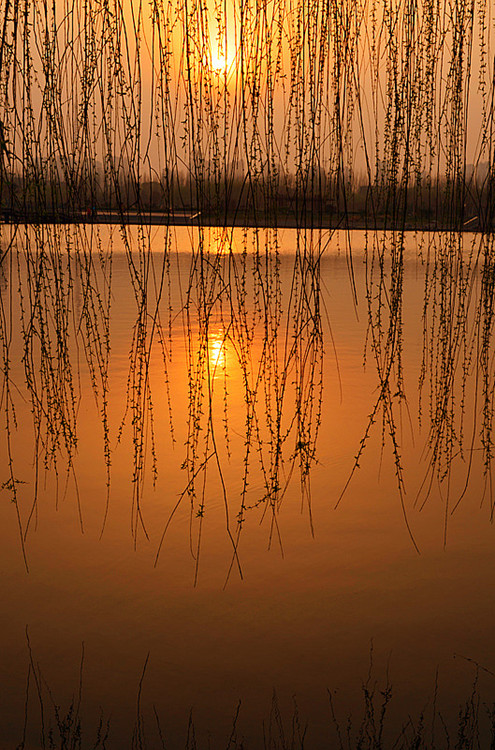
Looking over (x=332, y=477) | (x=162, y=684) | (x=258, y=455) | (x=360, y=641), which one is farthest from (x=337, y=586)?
(x=258, y=455)

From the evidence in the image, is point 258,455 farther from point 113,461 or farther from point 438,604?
point 438,604

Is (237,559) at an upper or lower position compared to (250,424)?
lower

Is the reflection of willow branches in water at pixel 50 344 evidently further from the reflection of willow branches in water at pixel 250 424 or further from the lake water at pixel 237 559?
the reflection of willow branches in water at pixel 250 424

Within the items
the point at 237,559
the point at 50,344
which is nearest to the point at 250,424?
the point at 237,559

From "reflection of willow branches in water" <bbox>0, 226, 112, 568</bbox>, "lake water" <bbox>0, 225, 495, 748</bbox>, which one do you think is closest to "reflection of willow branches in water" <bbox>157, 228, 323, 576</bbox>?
"lake water" <bbox>0, 225, 495, 748</bbox>

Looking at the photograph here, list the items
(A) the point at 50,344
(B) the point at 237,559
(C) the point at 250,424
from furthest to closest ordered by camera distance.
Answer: (C) the point at 250,424
(A) the point at 50,344
(B) the point at 237,559

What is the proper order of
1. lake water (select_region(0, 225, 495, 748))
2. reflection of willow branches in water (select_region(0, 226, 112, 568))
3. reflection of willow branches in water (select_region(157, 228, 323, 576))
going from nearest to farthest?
lake water (select_region(0, 225, 495, 748)), reflection of willow branches in water (select_region(0, 226, 112, 568)), reflection of willow branches in water (select_region(157, 228, 323, 576))

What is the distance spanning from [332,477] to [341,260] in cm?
1085

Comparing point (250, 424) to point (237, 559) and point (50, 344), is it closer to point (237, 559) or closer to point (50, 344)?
point (237, 559)

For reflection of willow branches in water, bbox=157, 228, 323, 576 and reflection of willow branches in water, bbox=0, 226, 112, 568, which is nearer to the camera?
reflection of willow branches in water, bbox=0, 226, 112, 568

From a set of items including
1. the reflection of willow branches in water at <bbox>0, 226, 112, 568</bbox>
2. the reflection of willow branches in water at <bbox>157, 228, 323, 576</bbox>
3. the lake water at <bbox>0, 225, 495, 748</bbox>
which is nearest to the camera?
the lake water at <bbox>0, 225, 495, 748</bbox>

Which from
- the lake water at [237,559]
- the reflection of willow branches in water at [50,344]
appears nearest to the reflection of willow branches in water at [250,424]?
the lake water at [237,559]

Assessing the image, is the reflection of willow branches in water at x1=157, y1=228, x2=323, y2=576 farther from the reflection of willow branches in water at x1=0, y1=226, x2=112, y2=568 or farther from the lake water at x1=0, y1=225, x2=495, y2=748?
the reflection of willow branches in water at x1=0, y1=226, x2=112, y2=568

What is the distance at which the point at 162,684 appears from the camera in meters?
1.63
